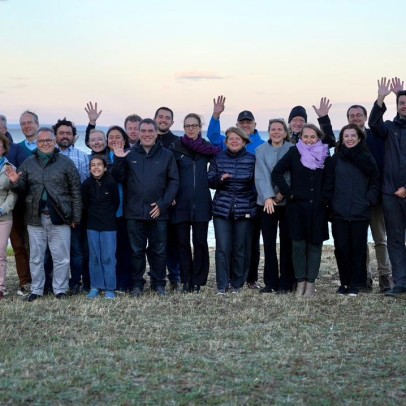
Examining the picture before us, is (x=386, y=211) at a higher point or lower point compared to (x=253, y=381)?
higher

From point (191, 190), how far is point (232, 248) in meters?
0.99

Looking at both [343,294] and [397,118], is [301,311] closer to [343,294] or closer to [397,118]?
[343,294]

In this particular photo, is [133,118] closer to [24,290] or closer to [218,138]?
[218,138]

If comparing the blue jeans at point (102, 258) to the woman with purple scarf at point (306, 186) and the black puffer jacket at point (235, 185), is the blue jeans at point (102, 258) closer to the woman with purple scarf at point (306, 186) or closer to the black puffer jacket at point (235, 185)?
the black puffer jacket at point (235, 185)

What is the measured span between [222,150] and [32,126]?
9.02ft

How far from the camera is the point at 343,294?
→ 10.3 meters

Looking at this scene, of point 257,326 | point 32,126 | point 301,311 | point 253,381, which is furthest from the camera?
point 32,126

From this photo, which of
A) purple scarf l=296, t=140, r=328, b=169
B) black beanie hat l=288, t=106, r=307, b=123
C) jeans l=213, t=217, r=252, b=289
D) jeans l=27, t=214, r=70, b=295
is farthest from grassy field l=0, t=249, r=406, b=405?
black beanie hat l=288, t=106, r=307, b=123

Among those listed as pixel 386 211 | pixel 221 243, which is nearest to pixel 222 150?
pixel 221 243

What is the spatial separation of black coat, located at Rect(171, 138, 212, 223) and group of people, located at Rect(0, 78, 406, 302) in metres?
0.01

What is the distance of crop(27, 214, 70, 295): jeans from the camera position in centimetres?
1018

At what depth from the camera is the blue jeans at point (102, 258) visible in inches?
404

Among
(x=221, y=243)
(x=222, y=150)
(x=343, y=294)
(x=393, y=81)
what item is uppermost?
(x=393, y=81)

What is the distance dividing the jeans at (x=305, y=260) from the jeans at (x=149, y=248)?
1762 millimetres
